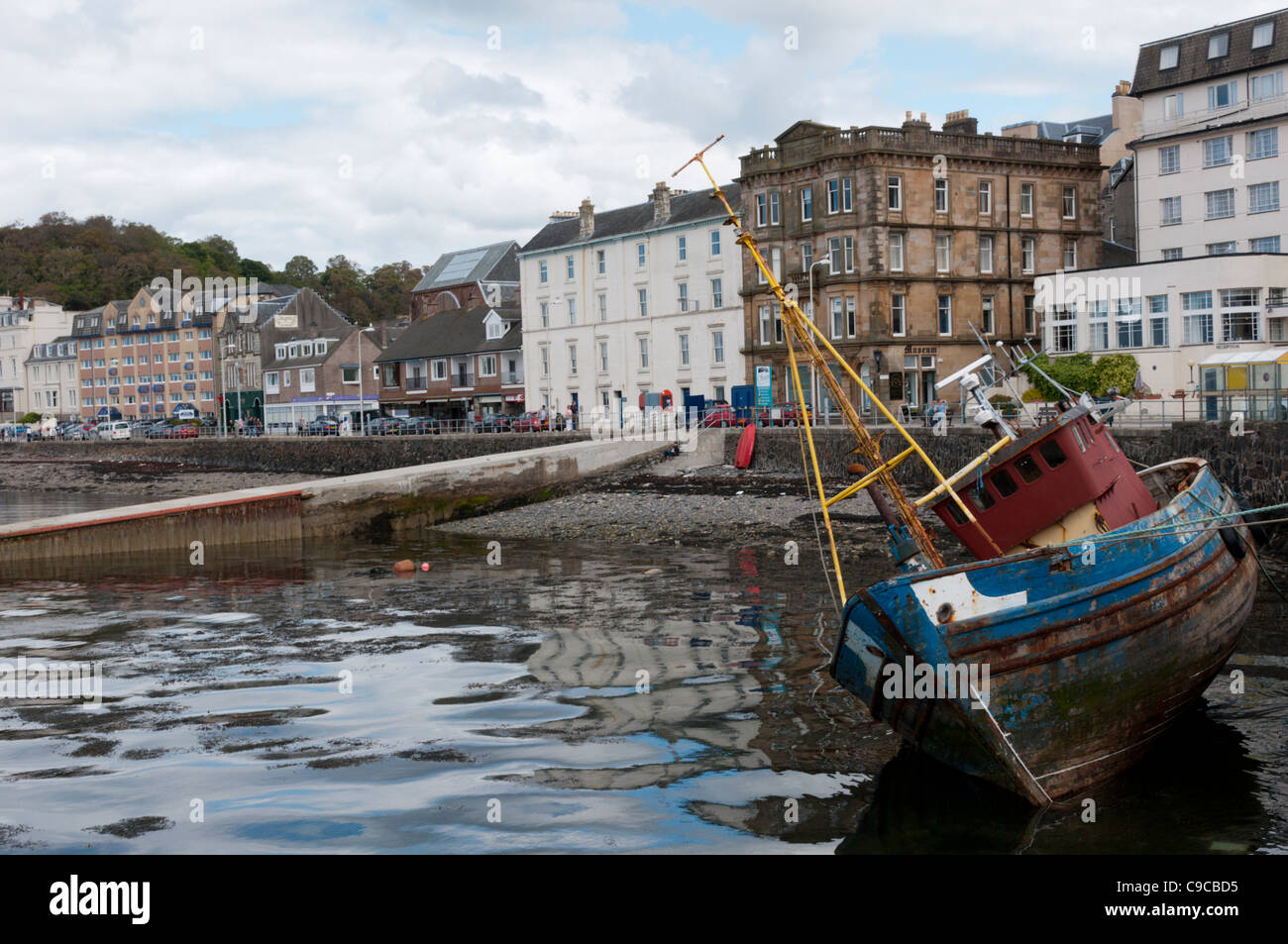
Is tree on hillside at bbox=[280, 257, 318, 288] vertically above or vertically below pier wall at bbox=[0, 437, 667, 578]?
above

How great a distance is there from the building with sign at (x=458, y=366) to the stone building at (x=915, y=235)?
2539cm

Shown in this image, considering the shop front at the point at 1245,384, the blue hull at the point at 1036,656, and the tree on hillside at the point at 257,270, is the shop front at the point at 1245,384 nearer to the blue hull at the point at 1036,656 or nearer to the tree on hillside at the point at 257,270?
the blue hull at the point at 1036,656

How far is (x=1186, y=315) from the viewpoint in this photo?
50438 millimetres

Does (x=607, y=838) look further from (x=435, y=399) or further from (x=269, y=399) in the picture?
(x=269, y=399)

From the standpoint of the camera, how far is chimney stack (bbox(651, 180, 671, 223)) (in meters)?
72.6

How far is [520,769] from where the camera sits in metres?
13.0

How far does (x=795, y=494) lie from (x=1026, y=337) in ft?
94.2

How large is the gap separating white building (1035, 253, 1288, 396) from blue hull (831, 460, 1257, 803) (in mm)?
36607

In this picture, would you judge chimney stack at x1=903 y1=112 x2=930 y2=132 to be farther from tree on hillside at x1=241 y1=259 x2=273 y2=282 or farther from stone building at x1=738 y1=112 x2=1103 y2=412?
tree on hillside at x1=241 y1=259 x2=273 y2=282

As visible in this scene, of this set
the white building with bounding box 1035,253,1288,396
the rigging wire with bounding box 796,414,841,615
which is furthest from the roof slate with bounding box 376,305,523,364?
the white building with bounding box 1035,253,1288,396

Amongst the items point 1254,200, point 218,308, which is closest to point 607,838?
point 1254,200

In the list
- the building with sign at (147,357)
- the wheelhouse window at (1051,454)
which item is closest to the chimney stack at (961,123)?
the wheelhouse window at (1051,454)

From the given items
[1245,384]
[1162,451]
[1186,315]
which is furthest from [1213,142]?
[1162,451]

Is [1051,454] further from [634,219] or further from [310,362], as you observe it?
[310,362]
